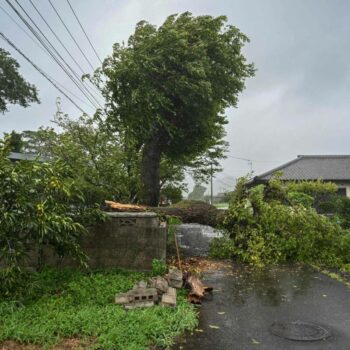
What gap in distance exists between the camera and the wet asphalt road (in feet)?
12.5

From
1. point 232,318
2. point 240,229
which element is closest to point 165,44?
point 240,229

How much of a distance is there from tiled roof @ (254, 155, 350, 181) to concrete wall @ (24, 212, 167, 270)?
18276mm

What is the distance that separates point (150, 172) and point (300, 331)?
8.64 meters

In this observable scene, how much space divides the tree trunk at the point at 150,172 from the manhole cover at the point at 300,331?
25.7 ft

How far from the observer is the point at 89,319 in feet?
13.6

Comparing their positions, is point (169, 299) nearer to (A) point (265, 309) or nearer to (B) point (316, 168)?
(A) point (265, 309)

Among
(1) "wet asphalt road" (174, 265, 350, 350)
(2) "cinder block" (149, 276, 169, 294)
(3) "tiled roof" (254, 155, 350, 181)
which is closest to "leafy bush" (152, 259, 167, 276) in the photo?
(2) "cinder block" (149, 276, 169, 294)

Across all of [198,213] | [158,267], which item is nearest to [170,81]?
[198,213]

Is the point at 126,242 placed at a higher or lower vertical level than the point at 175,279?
higher

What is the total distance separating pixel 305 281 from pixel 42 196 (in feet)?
17.0

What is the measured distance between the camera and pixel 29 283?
4.69 metres

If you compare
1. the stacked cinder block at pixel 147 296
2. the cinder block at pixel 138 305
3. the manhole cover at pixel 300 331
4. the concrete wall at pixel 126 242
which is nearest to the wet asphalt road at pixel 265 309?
the manhole cover at pixel 300 331

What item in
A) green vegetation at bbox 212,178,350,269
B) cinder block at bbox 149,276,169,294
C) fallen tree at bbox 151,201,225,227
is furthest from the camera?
fallen tree at bbox 151,201,225,227

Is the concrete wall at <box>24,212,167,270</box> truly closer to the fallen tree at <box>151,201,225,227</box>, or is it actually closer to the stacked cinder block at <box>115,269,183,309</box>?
the stacked cinder block at <box>115,269,183,309</box>
